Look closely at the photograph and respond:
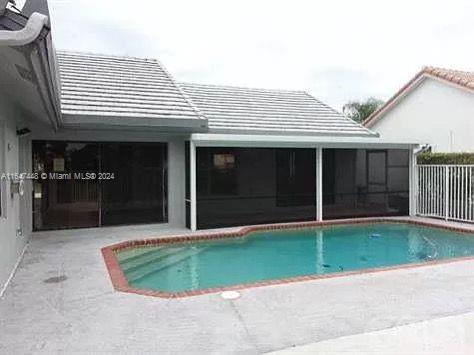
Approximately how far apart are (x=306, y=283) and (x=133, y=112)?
29.8ft

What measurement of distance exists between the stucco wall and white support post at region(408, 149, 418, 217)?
605 inches

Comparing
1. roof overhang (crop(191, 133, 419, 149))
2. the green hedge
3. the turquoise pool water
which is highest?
roof overhang (crop(191, 133, 419, 149))

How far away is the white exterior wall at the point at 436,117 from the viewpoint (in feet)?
64.7

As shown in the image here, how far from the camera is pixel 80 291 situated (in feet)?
26.0

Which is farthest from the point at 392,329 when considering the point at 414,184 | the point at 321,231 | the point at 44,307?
the point at 414,184

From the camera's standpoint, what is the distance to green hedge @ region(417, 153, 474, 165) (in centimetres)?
1680

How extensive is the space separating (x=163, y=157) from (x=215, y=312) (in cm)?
1058

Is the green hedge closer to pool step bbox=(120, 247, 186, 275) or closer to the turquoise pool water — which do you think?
the turquoise pool water

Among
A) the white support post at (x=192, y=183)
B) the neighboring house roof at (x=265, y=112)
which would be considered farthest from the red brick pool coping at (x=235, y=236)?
the neighboring house roof at (x=265, y=112)

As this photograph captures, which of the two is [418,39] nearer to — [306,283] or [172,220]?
[172,220]

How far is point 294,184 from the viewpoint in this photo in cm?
2247

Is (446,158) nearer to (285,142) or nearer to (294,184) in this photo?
(285,142)

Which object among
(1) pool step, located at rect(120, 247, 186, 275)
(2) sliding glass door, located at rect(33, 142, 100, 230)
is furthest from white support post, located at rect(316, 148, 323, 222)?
(2) sliding glass door, located at rect(33, 142, 100, 230)

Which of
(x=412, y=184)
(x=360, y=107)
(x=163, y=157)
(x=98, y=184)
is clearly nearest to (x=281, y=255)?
(x=163, y=157)
